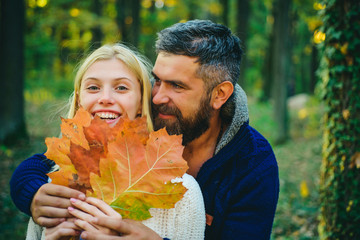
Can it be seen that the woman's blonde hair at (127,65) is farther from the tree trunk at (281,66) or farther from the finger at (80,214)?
the tree trunk at (281,66)

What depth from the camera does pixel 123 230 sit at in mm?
1188

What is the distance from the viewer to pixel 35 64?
14266 millimetres

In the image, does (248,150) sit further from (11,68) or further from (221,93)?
(11,68)

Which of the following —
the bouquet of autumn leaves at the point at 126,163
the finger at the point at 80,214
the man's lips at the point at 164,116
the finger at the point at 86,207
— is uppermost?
the man's lips at the point at 164,116

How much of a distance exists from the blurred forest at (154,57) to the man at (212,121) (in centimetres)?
86

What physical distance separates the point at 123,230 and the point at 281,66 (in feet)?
29.3

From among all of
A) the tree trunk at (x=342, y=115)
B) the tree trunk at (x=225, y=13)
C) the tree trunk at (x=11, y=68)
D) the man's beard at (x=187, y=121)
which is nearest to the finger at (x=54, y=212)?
→ the man's beard at (x=187, y=121)

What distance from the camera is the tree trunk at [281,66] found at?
8.95 metres

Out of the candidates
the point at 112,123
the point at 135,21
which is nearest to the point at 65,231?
the point at 112,123

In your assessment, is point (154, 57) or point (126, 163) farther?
point (154, 57)

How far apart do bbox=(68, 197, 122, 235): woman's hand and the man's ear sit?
130 centimetres

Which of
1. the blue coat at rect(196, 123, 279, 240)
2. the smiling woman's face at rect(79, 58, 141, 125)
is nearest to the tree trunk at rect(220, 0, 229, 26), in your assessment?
the blue coat at rect(196, 123, 279, 240)

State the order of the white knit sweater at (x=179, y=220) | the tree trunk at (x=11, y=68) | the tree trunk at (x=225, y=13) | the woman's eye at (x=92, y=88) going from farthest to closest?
the tree trunk at (x=225, y=13) < the tree trunk at (x=11, y=68) < the woman's eye at (x=92, y=88) < the white knit sweater at (x=179, y=220)

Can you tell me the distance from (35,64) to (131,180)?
1515 centimetres
